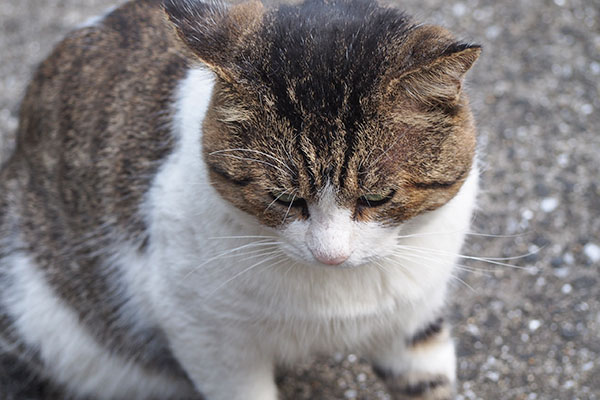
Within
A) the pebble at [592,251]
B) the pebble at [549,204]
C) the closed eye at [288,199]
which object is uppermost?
the closed eye at [288,199]

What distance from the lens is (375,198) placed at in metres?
1.48

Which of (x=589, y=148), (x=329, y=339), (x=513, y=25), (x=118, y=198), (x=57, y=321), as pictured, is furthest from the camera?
(x=513, y=25)

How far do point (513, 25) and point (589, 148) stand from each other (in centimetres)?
82

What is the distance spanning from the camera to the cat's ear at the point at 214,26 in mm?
1448

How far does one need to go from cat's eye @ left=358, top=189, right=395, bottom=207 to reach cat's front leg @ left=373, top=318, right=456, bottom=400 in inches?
26.5

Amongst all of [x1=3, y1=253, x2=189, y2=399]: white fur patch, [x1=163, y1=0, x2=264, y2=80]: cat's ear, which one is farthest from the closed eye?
[x1=3, y1=253, x2=189, y2=399]: white fur patch

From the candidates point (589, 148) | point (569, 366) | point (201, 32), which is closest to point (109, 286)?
point (201, 32)

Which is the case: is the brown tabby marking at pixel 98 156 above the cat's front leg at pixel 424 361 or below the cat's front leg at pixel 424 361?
above

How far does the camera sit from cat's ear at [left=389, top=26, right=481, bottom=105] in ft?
4.39

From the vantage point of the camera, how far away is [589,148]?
9.64 ft

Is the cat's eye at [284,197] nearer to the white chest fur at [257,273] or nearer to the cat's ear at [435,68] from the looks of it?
the white chest fur at [257,273]

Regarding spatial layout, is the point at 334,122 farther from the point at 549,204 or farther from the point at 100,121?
the point at 549,204

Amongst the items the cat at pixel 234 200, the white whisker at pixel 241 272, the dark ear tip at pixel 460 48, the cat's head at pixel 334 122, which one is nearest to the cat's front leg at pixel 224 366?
the cat at pixel 234 200

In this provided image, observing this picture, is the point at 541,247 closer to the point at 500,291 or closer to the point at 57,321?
the point at 500,291
